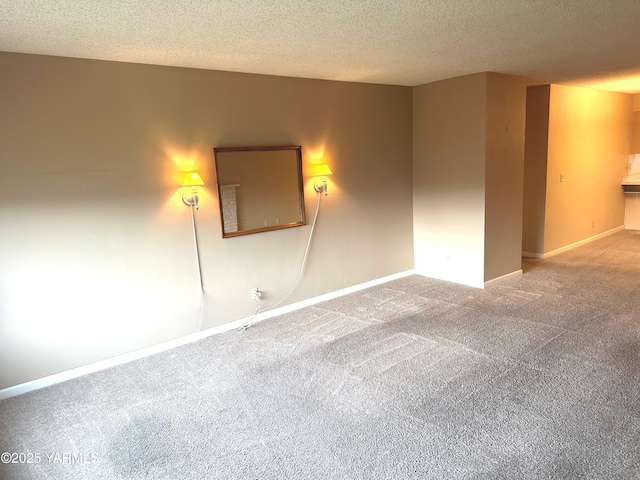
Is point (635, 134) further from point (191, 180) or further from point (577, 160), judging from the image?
point (191, 180)

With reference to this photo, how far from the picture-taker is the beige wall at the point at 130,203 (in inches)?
116

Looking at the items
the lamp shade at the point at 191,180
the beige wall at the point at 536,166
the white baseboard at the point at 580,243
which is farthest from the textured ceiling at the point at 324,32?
the white baseboard at the point at 580,243

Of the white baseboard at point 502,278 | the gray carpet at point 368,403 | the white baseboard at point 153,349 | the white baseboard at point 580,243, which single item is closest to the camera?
the gray carpet at point 368,403

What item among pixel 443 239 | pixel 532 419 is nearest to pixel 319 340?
pixel 532 419

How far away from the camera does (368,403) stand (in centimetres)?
265

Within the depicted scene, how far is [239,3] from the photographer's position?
7.11ft

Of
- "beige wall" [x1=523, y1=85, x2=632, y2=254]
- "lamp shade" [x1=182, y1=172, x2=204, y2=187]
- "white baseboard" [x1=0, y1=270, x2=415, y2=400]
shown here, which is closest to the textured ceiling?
"lamp shade" [x1=182, y1=172, x2=204, y2=187]

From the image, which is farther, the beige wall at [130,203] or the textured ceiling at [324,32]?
the beige wall at [130,203]

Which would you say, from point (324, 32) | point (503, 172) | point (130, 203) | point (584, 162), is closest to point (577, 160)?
point (584, 162)

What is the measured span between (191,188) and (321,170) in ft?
4.48

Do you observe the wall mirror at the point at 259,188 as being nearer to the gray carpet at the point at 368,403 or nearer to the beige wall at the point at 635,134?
the gray carpet at the point at 368,403

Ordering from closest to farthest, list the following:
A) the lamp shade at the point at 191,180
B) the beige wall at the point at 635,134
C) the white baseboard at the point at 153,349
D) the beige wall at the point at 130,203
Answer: the beige wall at the point at 130,203, the white baseboard at the point at 153,349, the lamp shade at the point at 191,180, the beige wall at the point at 635,134

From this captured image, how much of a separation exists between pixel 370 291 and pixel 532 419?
2.63 m

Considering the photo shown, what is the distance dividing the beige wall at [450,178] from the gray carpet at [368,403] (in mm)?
1000
